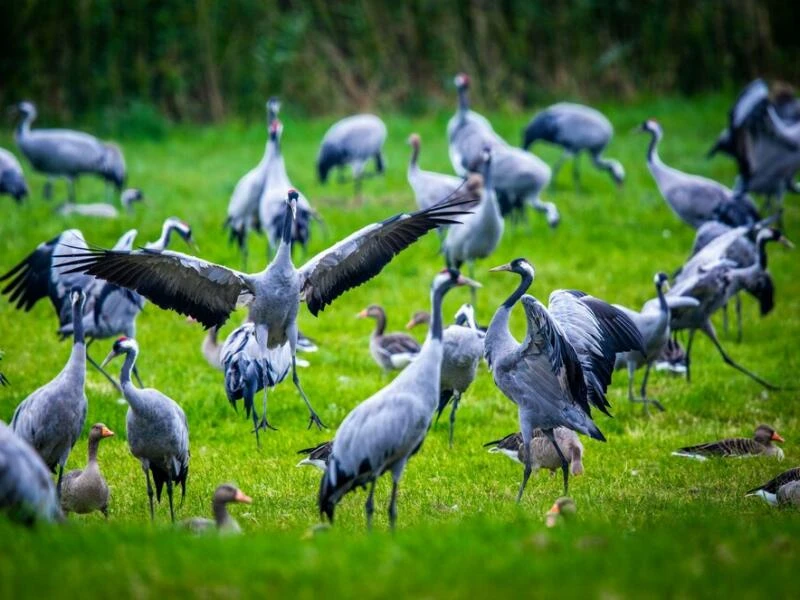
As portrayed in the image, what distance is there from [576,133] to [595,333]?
9167 millimetres

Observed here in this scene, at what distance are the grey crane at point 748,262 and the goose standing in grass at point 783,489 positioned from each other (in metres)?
3.84

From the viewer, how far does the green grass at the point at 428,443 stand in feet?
14.6

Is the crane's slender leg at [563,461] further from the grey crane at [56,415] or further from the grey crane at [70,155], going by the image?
the grey crane at [70,155]

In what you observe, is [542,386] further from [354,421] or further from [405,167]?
[405,167]

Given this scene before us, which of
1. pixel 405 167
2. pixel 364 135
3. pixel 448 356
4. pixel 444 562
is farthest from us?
pixel 405 167

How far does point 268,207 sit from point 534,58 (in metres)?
10.7

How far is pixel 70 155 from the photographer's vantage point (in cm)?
1580

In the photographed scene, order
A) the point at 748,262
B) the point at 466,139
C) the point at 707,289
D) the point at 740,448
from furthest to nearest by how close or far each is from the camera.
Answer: the point at 466,139
the point at 748,262
the point at 707,289
the point at 740,448

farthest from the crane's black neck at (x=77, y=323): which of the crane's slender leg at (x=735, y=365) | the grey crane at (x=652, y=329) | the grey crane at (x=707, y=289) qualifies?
the crane's slender leg at (x=735, y=365)

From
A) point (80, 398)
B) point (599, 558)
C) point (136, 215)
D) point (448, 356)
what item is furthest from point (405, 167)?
point (599, 558)

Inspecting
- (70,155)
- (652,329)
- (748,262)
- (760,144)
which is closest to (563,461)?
(652,329)

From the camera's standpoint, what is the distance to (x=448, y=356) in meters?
8.37

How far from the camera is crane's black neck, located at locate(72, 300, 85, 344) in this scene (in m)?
7.19

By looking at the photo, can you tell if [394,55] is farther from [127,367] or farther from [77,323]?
[127,367]
